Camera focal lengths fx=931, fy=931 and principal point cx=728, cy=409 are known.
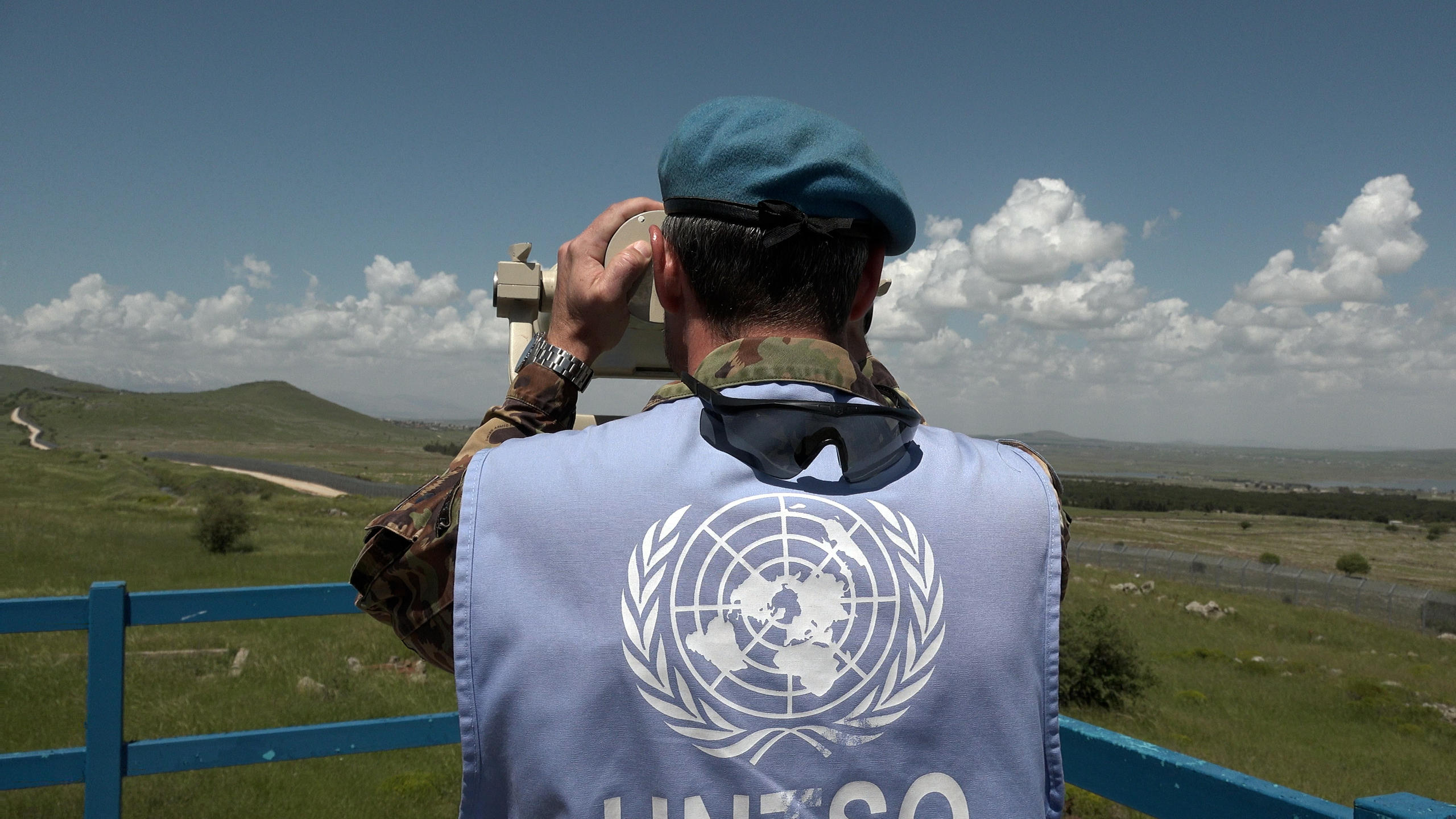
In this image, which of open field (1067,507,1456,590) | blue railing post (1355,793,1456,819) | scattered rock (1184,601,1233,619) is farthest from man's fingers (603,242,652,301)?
open field (1067,507,1456,590)

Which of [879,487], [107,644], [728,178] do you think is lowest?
[107,644]

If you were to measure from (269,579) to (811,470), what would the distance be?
23324mm

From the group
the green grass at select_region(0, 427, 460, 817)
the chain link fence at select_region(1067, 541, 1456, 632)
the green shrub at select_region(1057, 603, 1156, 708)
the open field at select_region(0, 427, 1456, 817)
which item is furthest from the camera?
the chain link fence at select_region(1067, 541, 1456, 632)

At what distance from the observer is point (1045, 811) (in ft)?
4.43

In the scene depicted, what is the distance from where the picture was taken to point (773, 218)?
1406 mm

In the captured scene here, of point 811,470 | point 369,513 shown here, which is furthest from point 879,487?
point 369,513

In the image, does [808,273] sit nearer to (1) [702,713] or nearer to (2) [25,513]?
(1) [702,713]

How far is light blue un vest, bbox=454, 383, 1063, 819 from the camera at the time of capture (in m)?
1.21

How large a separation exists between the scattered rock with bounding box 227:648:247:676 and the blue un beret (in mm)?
10960

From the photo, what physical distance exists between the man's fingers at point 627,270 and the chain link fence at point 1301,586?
4705 cm

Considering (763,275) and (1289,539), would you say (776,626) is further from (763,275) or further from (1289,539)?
(1289,539)

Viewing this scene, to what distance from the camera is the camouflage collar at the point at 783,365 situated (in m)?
1.35

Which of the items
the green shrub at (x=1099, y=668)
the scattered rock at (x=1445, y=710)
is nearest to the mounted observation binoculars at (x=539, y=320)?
the green shrub at (x=1099, y=668)

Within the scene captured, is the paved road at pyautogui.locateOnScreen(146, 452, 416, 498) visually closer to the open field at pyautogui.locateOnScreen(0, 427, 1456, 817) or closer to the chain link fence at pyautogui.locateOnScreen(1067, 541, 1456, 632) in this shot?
the open field at pyautogui.locateOnScreen(0, 427, 1456, 817)
